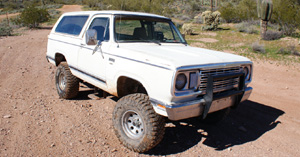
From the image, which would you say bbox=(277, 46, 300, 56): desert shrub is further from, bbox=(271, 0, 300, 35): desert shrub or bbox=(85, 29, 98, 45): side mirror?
bbox=(85, 29, 98, 45): side mirror

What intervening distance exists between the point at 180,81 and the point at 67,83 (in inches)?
120

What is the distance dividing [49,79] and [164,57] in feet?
16.7

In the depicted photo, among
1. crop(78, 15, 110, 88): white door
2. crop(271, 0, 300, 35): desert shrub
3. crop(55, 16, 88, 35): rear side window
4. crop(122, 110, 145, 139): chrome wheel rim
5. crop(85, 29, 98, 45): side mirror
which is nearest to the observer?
crop(122, 110, 145, 139): chrome wheel rim

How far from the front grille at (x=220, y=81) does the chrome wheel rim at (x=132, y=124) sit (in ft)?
3.23

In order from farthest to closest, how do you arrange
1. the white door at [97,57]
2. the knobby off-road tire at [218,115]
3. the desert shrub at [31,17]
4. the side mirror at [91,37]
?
the desert shrub at [31,17]
the knobby off-road tire at [218,115]
the white door at [97,57]
the side mirror at [91,37]

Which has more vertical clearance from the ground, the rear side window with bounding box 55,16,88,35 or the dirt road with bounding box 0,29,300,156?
the rear side window with bounding box 55,16,88,35

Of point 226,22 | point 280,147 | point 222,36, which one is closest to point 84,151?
point 280,147

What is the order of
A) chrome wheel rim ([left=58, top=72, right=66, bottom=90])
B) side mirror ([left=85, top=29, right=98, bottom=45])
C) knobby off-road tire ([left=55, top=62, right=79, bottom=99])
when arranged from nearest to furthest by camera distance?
side mirror ([left=85, top=29, right=98, bottom=45]) < knobby off-road tire ([left=55, top=62, right=79, bottom=99]) < chrome wheel rim ([left=58, top=72, right=66, bottom=90])

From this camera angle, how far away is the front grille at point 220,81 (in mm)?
3365

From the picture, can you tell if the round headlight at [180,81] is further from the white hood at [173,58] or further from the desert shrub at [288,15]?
the desert shrub at [288,15]

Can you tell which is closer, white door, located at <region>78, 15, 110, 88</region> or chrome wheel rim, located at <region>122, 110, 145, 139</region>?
chrome wheel rim, located at <region>122, 110, 145, 139</region>

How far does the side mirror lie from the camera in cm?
407

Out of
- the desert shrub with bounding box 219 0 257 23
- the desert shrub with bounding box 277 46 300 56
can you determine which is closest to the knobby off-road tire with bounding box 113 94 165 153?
the desert shrub with bounding box 277 46 300 56

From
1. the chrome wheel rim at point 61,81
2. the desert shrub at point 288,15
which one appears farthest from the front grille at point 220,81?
the desert shrub at point 288,15
